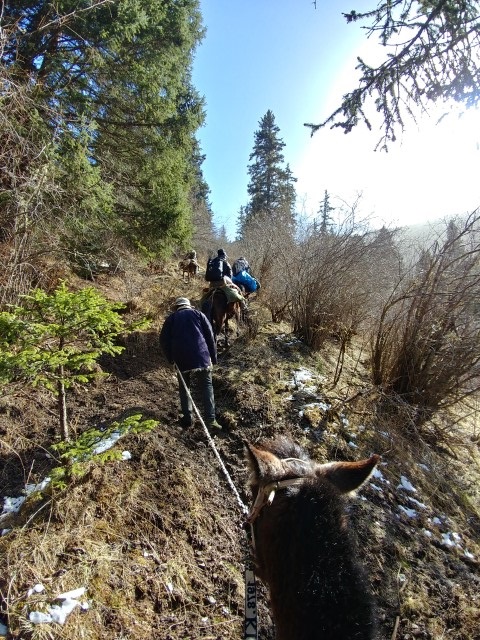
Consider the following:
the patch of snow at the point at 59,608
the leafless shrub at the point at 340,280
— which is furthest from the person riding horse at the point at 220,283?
the patch of snow at the point at 59,608

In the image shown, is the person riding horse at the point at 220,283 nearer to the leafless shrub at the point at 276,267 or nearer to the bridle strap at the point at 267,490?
the leafless shrub at the point at 276,267

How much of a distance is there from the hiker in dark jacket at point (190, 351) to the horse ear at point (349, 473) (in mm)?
3033

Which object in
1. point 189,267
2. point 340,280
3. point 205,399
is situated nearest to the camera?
point 205,399

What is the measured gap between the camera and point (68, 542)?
257cm

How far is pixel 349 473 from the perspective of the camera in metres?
1.96

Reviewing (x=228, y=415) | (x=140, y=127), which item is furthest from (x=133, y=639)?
(x=140, y=127)

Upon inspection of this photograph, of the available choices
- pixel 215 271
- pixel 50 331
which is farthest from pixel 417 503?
pixel 215 271

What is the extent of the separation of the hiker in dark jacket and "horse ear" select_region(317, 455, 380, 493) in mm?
3033

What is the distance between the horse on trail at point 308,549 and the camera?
139 centimetres

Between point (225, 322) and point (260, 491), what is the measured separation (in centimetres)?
628

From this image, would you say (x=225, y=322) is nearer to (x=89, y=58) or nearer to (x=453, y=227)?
(x=453, y=227)

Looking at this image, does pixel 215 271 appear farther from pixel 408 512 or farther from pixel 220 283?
pixel 408 512

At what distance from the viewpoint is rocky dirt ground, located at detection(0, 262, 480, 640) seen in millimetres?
2404

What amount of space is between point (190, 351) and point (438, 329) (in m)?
3.81
